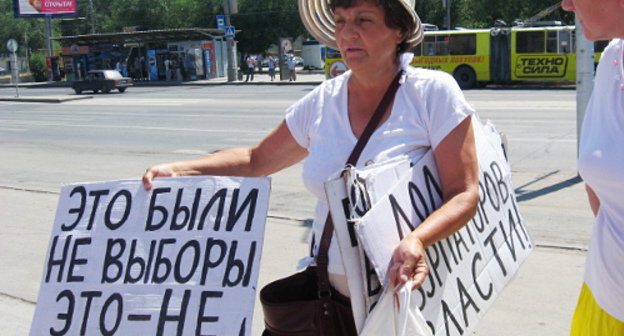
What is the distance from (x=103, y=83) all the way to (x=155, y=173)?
33228 mm

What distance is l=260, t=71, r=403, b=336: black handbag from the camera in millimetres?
2291

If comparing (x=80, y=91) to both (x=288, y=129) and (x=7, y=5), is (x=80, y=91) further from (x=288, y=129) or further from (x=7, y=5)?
(x=7, y=5)

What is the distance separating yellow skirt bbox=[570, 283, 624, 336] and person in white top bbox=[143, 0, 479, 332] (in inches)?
16.0

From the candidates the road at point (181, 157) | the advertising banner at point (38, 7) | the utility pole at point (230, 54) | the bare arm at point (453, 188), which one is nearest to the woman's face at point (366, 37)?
the bare arm at point (453, 188)

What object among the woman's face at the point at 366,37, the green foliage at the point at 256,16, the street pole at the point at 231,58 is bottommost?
the street pole at the point at 231,58

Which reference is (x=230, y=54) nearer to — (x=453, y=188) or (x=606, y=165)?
(x=453, y=188)

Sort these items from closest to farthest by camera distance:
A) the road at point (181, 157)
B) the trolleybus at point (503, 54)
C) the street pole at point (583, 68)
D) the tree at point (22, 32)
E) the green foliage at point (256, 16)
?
the road at point (181, 157), the street pole at point (583, 68), the trolleybus at point (503, 54), the green foliage at point (256, 16), the tree at point (22, 32)

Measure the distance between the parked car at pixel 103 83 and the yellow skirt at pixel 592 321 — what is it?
33.9 meters

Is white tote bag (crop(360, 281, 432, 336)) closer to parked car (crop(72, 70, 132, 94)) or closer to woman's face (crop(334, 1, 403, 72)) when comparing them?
woman's face (crop(334, 1, 403, 72))

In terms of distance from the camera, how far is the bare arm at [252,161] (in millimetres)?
2746

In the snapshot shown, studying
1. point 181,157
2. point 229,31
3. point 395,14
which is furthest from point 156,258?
point 229,31

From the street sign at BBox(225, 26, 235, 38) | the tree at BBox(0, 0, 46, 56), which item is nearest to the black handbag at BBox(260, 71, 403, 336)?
the street sign at BBox(225, 26, 235, 38)

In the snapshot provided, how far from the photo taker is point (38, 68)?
57.7 meters

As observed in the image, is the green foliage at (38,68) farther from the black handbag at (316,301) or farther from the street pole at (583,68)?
the black handbag at (316,301)
